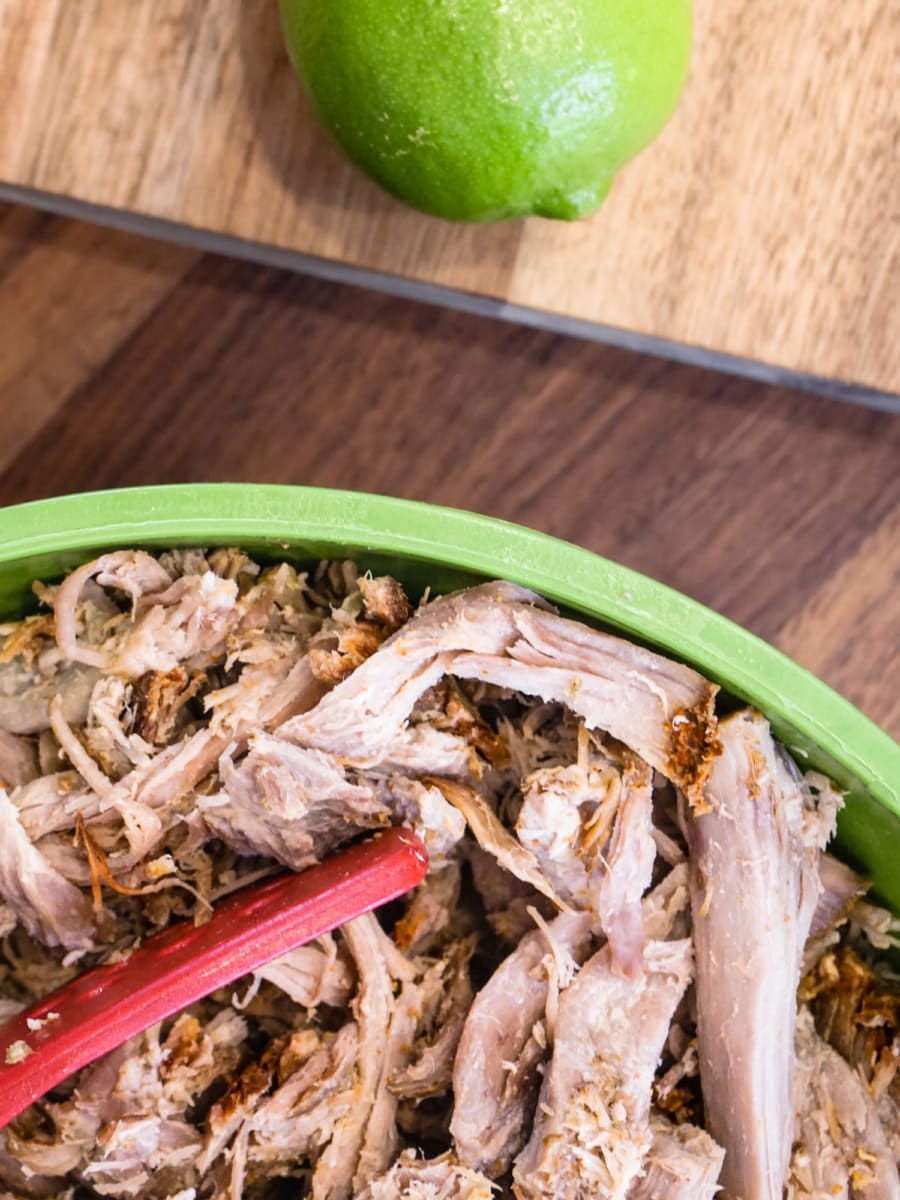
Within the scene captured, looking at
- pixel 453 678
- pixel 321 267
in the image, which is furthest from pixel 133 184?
pixel 453 678

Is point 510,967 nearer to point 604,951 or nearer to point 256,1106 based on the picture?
point 604,951

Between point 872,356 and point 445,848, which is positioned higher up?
point 872,356

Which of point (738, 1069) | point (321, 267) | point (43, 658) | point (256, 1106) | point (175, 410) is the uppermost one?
point (321, 267)

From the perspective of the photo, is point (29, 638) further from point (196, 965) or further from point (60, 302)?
point (60, 302)

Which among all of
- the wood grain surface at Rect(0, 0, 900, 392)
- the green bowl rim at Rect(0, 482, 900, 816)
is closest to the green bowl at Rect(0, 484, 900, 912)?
the green bowl rim at Rect(0, 482, 900, 816)

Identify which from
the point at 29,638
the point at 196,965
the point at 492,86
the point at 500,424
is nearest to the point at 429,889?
the point at 196,965

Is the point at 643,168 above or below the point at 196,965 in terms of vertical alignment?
above
